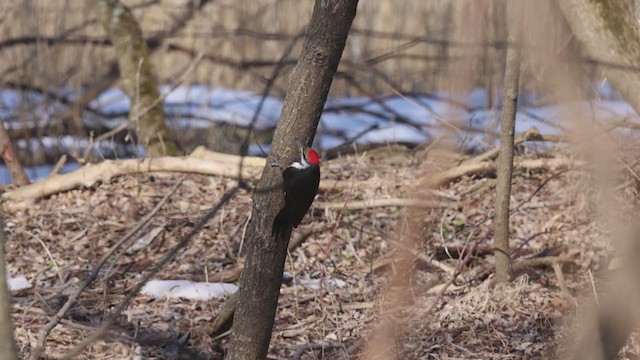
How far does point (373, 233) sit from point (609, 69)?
1.83 m

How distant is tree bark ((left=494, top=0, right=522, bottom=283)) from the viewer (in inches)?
179

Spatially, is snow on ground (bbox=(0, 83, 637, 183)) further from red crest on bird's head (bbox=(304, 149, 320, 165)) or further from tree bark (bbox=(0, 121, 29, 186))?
red crest on bird's head (bbox=(304, 149, 320, 165))

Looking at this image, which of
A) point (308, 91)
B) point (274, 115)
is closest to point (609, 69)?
point (308, 91)

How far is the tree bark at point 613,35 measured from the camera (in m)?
5.54

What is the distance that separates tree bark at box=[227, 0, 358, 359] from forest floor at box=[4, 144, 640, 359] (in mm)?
649

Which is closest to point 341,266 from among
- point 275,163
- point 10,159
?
point 275,163

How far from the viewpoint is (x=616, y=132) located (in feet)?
19.3

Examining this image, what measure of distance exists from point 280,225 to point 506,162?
184cm

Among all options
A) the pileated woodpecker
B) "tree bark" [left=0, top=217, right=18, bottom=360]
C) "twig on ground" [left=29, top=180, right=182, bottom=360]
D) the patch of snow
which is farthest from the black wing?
the patch of snow

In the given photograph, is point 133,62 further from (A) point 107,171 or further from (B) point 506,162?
(B) point 506,162

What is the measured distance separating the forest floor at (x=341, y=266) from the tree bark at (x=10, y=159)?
35 cm

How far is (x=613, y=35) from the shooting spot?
5.63m

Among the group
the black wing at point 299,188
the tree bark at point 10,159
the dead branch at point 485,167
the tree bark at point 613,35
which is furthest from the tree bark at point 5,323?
the tree bark at point 10,159

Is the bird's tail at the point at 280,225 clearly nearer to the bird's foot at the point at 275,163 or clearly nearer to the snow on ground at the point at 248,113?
the bird's foot at the point at 275,163
